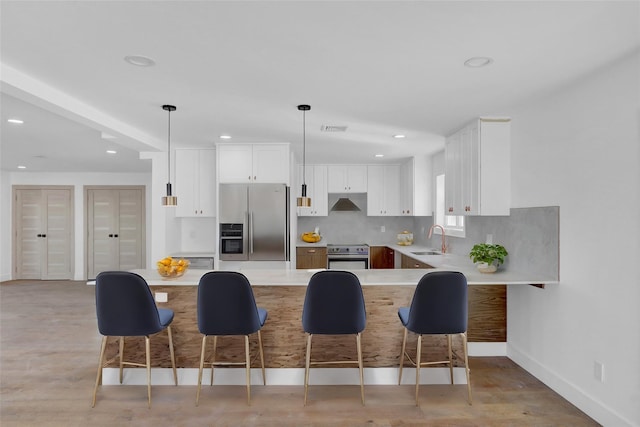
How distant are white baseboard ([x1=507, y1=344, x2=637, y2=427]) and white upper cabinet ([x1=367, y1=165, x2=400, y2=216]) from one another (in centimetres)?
353

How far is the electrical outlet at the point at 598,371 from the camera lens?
2627 mm

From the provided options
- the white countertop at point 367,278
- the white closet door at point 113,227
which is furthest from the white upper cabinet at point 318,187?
the white closet door at point 113,227

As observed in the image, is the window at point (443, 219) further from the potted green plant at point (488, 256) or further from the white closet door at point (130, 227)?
the white closet door at point (130, 227)

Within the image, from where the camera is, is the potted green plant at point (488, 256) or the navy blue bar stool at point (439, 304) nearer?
the navy blue bar stool at point (439, 304)

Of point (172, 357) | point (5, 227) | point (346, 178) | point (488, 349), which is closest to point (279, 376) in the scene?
point (172, 357)

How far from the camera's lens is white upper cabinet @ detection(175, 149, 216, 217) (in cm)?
536

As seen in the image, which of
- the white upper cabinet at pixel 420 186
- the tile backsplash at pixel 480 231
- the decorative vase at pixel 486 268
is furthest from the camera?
the white upper cabinet at pixel 420 186

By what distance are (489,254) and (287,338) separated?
6.76 feet

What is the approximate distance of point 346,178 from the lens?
23.2 ft

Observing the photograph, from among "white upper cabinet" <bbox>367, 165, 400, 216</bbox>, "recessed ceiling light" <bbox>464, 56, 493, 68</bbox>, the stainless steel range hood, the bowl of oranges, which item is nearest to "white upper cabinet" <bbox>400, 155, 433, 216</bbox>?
"white upper cabinet" <bbox>367, 165, 400, 216</bbox>

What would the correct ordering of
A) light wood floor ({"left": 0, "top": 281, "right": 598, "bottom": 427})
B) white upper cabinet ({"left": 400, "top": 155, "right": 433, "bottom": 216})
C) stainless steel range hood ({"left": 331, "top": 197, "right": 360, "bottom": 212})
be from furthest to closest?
→ stainless steel range hood ({"left": 331, "top": 197, "right": 360, "bottom": 212}), white upper cabinet ({"left": 400, "top": 155, "right": 433, "bottom": 216}), light wood floor ({"left": 0, "top": 281, "right": 598, "bottom": 427})

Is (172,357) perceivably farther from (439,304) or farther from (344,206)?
(344,206)

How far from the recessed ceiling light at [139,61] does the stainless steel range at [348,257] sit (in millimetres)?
4610

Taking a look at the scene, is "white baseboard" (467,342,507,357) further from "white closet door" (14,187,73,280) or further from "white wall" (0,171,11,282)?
"white wall" (0,171,11,282)
